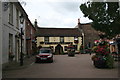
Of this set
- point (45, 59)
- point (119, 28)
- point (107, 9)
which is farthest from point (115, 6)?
point (45, 59)

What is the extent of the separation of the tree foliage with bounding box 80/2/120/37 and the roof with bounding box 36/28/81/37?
3721cm

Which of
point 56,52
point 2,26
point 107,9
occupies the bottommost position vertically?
point 56,52

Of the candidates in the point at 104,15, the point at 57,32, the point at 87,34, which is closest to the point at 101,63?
the point at 104,15

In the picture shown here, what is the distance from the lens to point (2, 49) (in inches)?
523

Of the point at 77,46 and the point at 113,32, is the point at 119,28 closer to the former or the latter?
the point at 113,32

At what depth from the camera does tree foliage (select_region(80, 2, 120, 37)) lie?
13.0 metres

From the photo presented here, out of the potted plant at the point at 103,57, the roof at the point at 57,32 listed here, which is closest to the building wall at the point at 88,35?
the roof at the point at 57,32

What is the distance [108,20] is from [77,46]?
37432mm

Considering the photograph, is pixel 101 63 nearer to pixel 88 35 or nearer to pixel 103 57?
pixel 103 57

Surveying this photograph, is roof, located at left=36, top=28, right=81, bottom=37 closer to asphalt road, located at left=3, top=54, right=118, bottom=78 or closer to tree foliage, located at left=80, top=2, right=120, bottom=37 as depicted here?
asphalt road, located at left=3, top=54, right=118, bottom=78

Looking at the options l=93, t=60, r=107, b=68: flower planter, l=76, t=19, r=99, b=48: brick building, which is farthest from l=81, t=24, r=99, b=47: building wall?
l=93, t=60, r=107, b=68: flower planter

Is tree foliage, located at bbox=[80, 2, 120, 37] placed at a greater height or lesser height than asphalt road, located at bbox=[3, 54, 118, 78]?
greater

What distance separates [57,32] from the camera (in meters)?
52.7

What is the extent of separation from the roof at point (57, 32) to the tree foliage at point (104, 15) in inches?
1465
